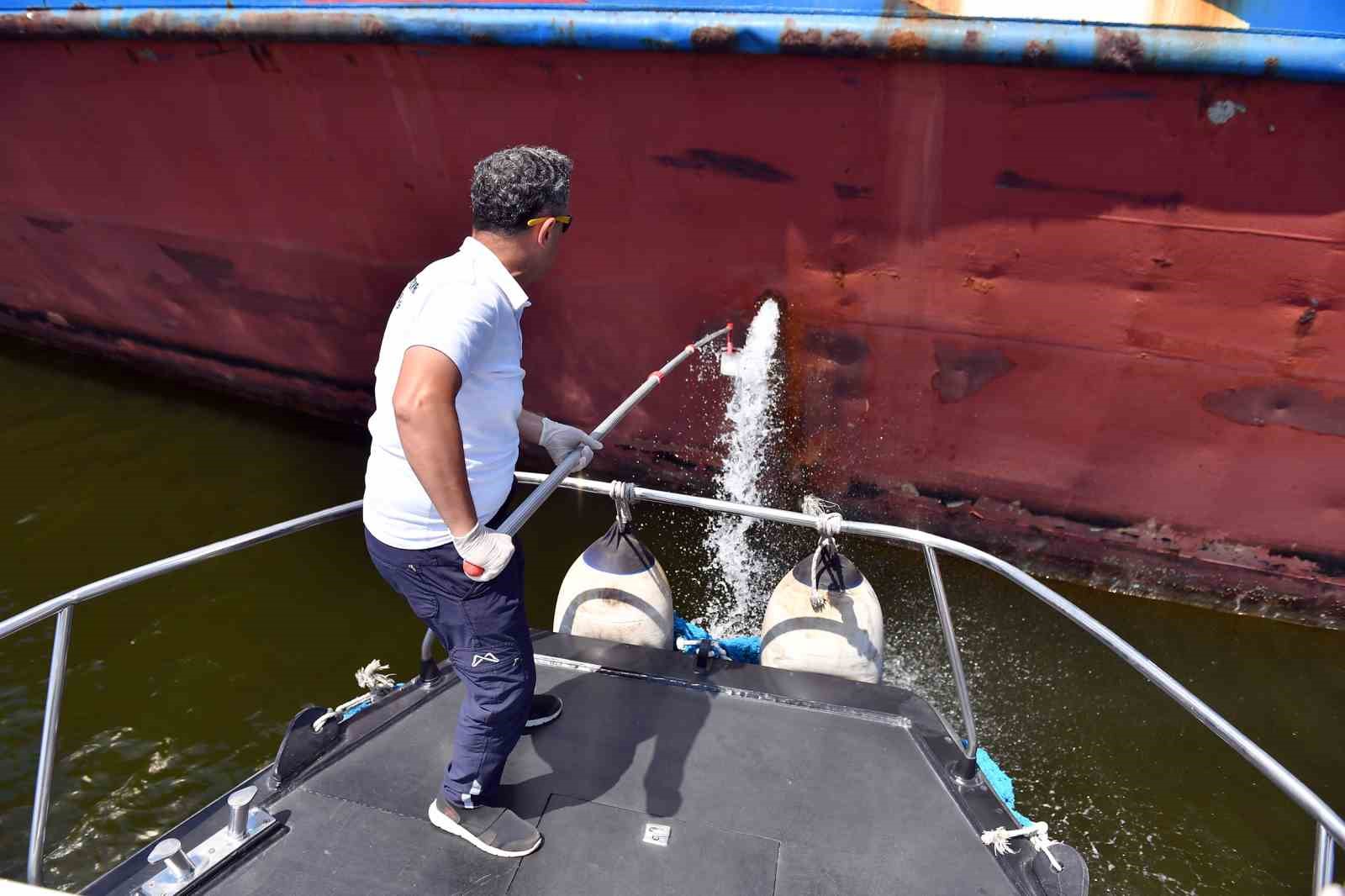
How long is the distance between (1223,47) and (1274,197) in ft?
2.14

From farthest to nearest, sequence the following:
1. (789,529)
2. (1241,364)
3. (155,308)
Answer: (155,308) → (789,529) → (1241,364)

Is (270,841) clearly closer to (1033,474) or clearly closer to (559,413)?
(559,413)

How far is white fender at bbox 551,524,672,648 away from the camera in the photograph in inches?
119

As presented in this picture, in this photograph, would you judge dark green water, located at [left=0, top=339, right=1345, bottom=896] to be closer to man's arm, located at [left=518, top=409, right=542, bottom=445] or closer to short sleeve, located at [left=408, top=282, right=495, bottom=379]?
man's arm, located at [left=518, top=409, right=542, bottom=445]

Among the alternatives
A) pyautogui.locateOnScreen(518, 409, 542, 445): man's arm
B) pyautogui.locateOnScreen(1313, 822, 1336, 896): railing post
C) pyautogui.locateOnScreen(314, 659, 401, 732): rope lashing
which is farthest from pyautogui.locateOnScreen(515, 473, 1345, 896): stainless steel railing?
pyautogui.locateOnScreen(314, 659, 401, 732): rope lashing

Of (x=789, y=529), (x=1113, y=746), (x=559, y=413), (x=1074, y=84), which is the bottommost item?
(x=1113, y=746)

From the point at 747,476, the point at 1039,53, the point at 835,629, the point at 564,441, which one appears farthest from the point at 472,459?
the point at 747,476

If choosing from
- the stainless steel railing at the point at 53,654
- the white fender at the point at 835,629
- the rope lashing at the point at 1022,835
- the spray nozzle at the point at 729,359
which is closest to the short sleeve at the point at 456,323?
the stainless steel railing at the point at 53,654

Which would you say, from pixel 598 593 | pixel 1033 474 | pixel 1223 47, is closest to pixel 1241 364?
pixel 1033 474

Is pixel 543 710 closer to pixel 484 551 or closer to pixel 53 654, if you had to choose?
pixel 484 551

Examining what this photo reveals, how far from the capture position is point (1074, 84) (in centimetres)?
322

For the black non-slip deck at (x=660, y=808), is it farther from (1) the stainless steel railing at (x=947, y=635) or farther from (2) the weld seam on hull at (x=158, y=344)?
(2) the weld seam on hull at (x=158, y=344)

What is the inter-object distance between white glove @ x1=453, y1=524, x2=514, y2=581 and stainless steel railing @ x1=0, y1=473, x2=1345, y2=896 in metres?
0.75

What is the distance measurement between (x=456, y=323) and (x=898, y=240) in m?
2.70
